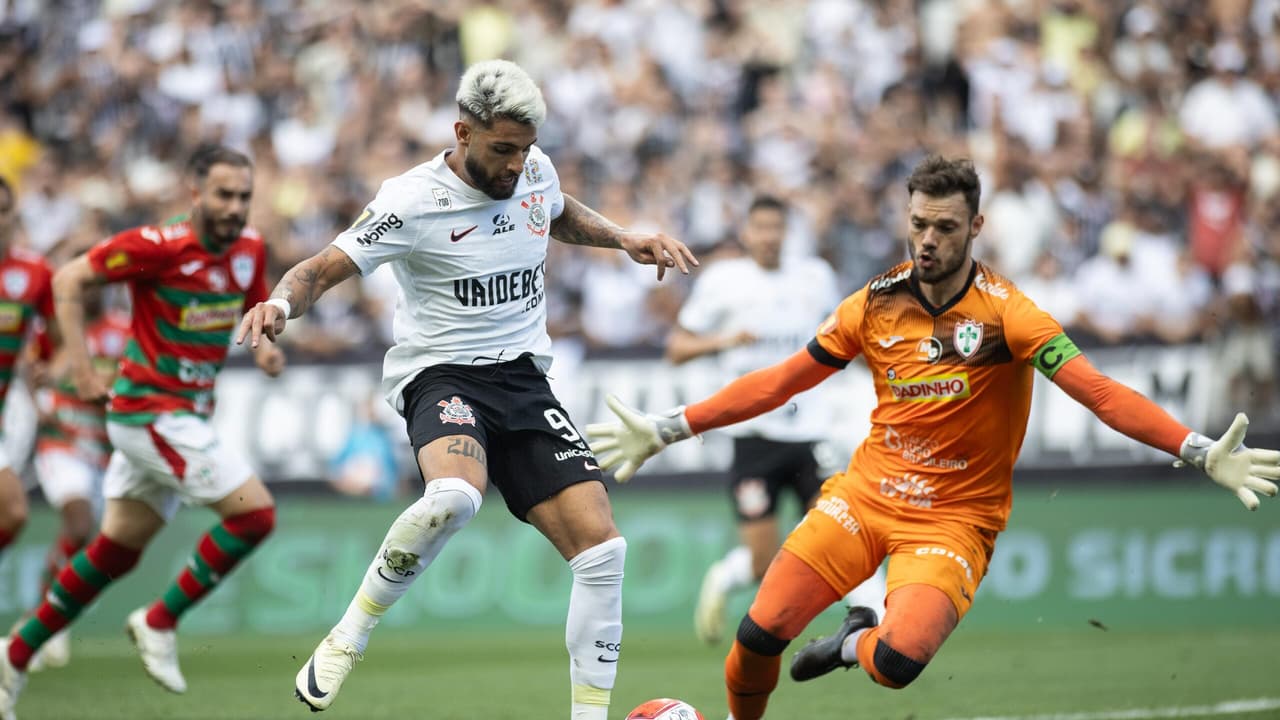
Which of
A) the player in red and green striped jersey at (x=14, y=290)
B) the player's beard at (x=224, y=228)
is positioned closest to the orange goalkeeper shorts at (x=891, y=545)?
the player's beard at (x=224, y=228)

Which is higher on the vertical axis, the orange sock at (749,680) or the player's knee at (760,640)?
the player's knee at (760,640)

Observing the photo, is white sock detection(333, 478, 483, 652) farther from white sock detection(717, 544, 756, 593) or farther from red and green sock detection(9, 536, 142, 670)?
white sock detection(717, 544, 756, 593)

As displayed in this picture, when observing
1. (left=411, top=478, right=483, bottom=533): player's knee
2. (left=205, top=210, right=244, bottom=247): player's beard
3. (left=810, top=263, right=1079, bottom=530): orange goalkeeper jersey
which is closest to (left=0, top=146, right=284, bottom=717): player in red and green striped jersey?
(left=205, top=210, right=244, bottom=247): player's beard

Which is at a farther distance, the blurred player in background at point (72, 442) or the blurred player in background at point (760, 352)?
the blurred player in background at point (72, 442)

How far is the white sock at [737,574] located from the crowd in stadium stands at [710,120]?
4.18m

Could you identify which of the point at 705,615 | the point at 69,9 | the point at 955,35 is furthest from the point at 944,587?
the point at 69,9

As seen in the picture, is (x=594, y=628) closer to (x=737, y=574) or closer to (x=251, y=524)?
(x=251, y=524)

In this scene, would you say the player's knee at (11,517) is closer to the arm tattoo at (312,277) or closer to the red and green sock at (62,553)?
the red and green sock at (62,553)

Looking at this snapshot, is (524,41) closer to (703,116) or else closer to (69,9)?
(703,116)

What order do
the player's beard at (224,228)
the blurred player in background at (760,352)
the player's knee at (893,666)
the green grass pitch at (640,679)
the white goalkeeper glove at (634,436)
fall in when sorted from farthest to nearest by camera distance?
the blurred player in background at (760,352)
the player's beard at (224,228)
the green grass pitch at (640,679)
the white goalkeeper glove at (634,436)
the player's knee at (893,666)

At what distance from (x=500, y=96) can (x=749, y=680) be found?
2866 mm

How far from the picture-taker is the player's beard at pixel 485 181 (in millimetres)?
7273

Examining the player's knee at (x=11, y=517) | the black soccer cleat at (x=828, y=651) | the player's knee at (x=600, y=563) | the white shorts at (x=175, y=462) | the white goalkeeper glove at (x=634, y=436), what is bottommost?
the player's knee at (x=11, y=517)

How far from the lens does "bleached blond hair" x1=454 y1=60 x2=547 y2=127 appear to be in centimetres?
702
